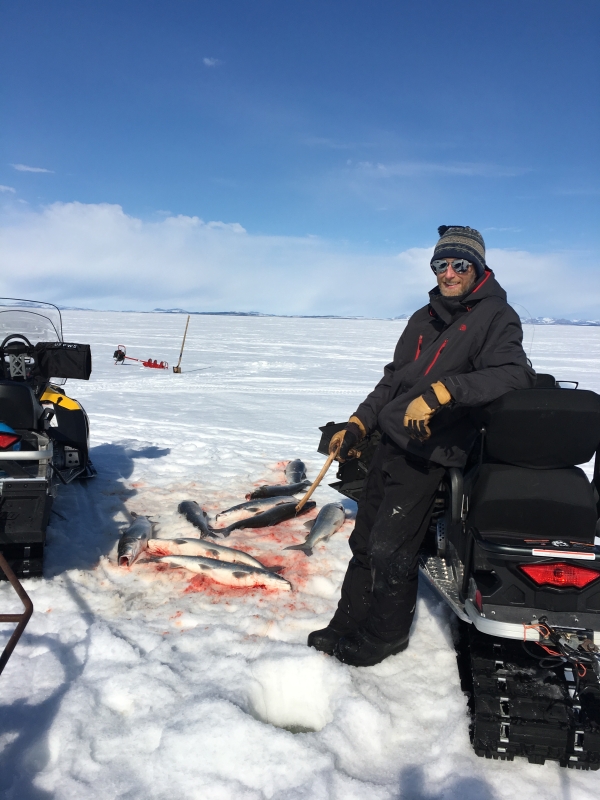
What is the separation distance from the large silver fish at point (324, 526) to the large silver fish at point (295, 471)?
117cm

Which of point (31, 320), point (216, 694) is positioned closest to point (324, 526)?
point (216, 694)

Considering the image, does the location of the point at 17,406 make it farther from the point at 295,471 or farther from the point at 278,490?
the point at 295,471

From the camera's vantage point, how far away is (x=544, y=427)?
7.64 feet

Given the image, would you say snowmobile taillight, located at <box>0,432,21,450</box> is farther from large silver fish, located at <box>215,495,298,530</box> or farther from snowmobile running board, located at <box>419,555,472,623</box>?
snowmobile running board, located at <box>419,555,472,623</box>

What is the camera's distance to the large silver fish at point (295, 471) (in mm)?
6094

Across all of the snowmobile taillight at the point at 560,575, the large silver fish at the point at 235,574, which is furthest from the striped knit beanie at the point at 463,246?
the large silver fish at the point at 235,574

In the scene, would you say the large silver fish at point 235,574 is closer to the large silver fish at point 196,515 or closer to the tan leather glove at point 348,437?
the large silver fish at point 196,515

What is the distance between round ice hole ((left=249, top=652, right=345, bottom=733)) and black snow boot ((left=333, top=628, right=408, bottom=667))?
0.30 ft

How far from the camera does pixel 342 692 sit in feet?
8.59

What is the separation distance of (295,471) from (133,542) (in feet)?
8.13

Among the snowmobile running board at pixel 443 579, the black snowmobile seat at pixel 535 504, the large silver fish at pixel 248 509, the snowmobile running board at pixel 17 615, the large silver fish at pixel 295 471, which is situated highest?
the black snowmobile seat at pixel 535 504

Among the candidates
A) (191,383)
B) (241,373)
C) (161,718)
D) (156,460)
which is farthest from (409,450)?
(241,373)

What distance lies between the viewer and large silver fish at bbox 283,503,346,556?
4402mm

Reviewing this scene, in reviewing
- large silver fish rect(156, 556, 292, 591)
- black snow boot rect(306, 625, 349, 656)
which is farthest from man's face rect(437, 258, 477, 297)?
large silver fish rect(156, 556, 292, 591)
